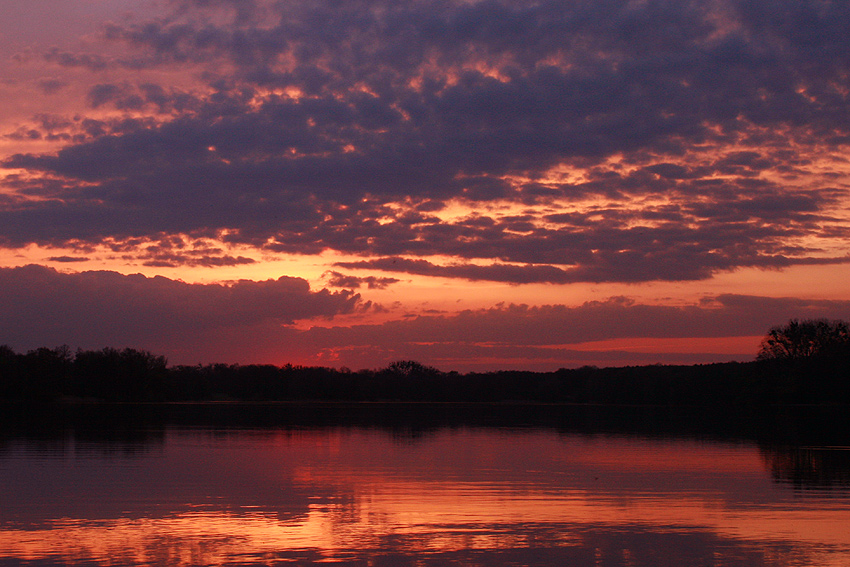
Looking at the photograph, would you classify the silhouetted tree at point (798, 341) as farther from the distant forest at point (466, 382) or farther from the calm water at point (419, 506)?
the calm water at point (419, 506)

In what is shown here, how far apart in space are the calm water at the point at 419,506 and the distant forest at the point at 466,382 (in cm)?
8533

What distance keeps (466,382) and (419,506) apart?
538ft

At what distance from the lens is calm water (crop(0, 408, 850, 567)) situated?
13.7 metres

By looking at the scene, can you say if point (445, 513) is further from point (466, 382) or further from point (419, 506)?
point (466, 382)

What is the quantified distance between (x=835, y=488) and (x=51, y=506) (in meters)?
19.9

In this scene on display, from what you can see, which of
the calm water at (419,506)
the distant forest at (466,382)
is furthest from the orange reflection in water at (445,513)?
the distant forest at (466,382)

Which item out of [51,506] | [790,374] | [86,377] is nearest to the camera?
[51,506]

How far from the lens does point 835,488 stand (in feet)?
72.6

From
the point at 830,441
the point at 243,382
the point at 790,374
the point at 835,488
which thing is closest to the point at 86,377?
the point at 243,382

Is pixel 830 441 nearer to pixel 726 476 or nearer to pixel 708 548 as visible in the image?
pixel 726 476

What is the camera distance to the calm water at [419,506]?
13680 mm

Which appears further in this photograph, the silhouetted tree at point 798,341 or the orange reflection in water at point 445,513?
the silhouetted tree at point 798,341

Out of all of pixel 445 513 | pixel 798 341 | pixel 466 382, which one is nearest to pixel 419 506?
pixel 445 513

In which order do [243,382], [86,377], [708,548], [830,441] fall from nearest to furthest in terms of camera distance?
[708,548] → [830,441] → [86,377] → [243,382]
